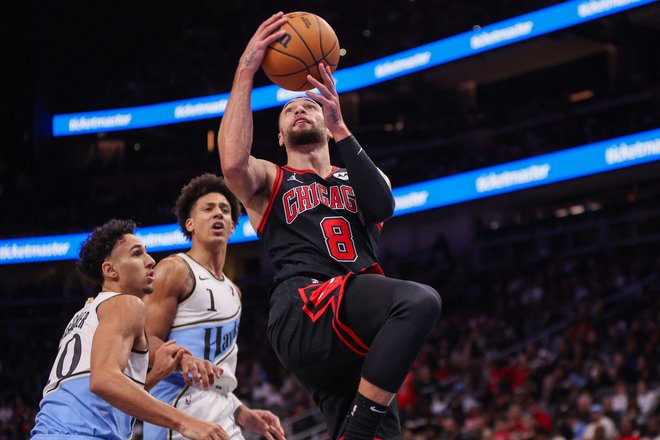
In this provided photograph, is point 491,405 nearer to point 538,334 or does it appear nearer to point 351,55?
point 538,334

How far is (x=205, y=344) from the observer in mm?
4672

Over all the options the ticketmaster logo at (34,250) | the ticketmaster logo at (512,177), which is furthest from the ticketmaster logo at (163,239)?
the ticketmaster logo at (512,177)

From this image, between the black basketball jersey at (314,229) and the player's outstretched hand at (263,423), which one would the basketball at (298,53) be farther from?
the player's outstretched hand at (263,423)

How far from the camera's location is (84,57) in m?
27.0

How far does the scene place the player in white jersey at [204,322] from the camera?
454cm

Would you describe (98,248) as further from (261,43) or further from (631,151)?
(631,151)

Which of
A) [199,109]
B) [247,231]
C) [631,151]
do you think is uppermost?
[199,109]

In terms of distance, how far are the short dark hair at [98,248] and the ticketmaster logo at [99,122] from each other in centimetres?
2126

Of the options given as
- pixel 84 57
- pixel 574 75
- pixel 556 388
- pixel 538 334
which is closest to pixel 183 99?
pixel 84 57

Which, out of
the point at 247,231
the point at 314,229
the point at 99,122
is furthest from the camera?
the point at 99,122

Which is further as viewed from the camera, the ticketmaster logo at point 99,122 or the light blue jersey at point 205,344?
the ticketmaster logo at point 99,122

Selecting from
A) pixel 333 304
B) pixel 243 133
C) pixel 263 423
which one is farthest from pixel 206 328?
pixel 333 304

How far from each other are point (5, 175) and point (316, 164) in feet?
77.8

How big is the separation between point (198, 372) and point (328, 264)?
0.90 meters
